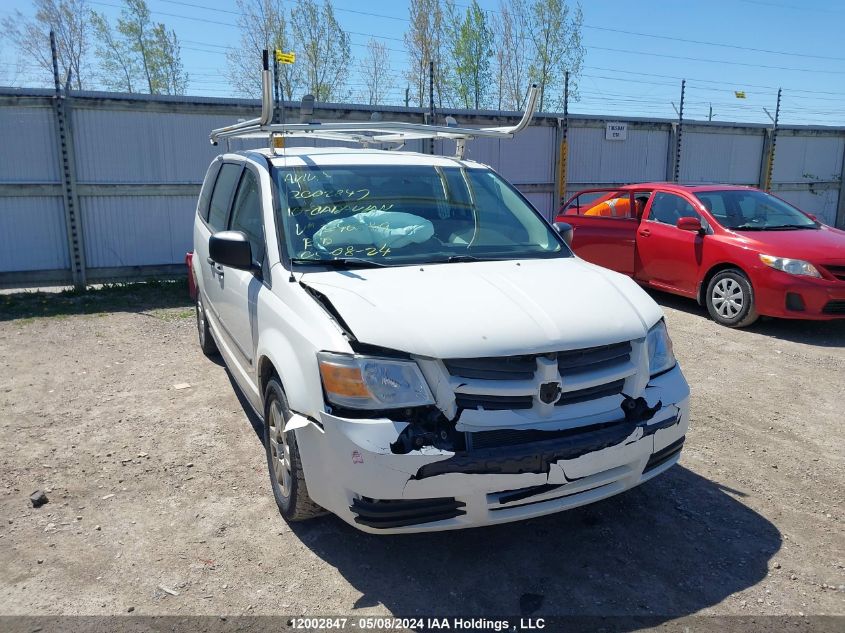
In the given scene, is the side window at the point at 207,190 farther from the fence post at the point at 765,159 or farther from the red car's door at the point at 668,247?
the fence post at the point at 765,159

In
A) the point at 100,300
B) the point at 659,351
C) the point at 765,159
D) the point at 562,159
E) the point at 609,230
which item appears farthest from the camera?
the point at 765,159

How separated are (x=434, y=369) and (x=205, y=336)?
13.6ft

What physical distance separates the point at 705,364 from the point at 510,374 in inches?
161

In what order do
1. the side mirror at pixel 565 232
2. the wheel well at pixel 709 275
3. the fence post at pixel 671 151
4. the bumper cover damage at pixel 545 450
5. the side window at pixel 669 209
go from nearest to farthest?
the bumper cover damage at pixel 545 450
the side mirror at pixel 565 232
the wheel well at pixel 709 275
the side window at pixel 669 209
the fence post at pixel 671 151

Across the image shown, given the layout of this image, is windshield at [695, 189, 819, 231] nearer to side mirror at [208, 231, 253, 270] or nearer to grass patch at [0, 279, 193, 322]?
side mirror at [208, 231, 253, 270]

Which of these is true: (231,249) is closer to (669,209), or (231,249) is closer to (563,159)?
(669,209)

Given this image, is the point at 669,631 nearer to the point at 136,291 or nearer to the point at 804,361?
the point at 804,361

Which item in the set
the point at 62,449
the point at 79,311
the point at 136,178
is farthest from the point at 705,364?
the point at 136,178

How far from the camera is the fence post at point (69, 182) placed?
895 cm

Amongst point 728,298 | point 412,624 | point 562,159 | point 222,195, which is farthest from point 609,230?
point 412,624

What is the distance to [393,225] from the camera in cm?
386

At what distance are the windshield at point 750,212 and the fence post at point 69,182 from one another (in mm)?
8277

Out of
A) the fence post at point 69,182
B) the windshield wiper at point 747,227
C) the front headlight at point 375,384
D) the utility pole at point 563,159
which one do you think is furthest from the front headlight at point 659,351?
the utility pole at point 563,159

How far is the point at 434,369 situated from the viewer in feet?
9.07
